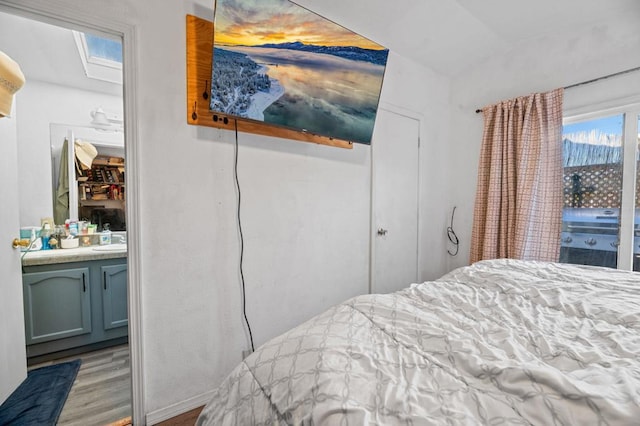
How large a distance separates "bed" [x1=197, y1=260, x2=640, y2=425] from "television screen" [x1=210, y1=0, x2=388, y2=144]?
4.14 feet

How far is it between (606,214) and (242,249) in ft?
9.68

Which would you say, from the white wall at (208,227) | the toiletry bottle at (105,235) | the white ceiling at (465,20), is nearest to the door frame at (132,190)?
the white wall at (208,227)

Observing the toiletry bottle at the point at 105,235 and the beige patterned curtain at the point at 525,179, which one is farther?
the toiletry bottle at the point at 105,235

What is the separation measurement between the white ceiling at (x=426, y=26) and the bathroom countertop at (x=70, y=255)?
154 cm

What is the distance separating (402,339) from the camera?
0.89m

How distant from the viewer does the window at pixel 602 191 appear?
7.24 ft

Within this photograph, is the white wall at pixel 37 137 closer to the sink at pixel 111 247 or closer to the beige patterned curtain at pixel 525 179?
the sink at pixel 111 247

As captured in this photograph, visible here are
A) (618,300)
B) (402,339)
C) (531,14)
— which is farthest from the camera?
(531,14)

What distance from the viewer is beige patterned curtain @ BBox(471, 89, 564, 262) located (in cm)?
241

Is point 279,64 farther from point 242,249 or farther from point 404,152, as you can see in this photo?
point 404,152

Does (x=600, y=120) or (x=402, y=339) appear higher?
(x=600, y=120)

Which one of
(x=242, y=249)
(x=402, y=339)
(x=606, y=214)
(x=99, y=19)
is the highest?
(x=99, y=19)

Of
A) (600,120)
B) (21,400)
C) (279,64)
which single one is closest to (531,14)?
(600,120)

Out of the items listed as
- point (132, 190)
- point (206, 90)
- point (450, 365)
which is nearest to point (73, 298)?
point (132, 190)
